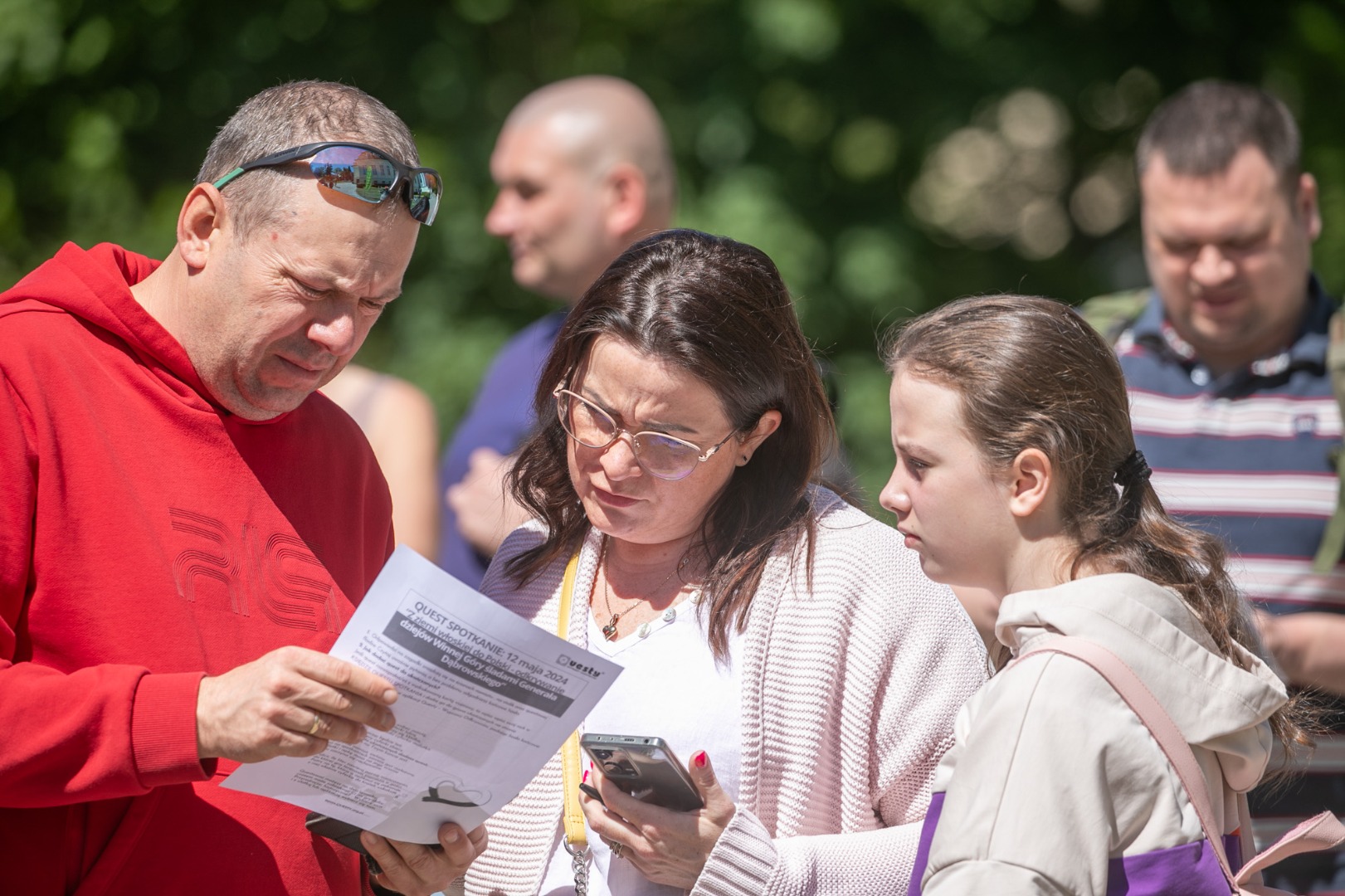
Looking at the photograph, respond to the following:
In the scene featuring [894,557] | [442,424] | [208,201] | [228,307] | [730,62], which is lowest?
[442,424]

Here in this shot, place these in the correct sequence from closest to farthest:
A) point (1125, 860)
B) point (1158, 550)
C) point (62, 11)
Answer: point (1125, 860)
point (1158, 550)
point (62, 11)

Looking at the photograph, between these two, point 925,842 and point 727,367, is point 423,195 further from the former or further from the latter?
point 925,842

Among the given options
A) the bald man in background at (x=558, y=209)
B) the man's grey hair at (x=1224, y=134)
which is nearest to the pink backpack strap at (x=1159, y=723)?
the man's grey hair at (x=1224, y=134)

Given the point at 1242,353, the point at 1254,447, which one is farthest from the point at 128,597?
the point at 1242,353

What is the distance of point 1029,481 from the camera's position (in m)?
2.00

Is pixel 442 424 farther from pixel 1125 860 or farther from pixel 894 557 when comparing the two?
pixel 1125 860

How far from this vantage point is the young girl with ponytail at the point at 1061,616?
1.71 meters

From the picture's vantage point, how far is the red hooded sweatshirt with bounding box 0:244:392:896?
176cm

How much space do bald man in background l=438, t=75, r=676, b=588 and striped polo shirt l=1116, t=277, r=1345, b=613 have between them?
5.47ft

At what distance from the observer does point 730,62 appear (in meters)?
5.81

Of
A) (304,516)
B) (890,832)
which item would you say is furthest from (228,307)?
(890,832)

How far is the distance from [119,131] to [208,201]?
436 cm

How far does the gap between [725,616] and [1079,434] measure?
0.65m

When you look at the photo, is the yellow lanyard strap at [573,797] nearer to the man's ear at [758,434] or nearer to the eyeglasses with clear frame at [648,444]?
the eyeglasses with clear frame at [648,444]
